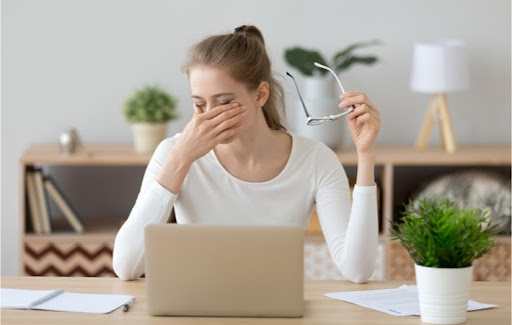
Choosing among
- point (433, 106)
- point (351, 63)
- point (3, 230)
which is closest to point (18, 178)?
point (3, 230)

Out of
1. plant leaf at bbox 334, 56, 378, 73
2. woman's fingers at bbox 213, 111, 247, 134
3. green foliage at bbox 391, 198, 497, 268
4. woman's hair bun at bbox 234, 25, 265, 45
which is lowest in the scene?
green foliage at bbox 391, 198, 497, 268

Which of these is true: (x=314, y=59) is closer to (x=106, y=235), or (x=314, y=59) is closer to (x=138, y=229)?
(x=106, y=235)

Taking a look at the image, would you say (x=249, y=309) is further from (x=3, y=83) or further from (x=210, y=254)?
(x=3, y=83)

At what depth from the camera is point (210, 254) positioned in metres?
1.81

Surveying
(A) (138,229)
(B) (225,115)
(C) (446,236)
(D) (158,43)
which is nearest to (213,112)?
(B) (225,115)

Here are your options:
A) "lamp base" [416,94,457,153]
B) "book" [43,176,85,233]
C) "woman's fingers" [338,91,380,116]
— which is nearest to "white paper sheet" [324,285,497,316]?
"woman's fingers" [338,91,380,116]

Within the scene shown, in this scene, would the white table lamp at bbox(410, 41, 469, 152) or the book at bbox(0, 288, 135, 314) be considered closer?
the book at bbox(0, 288, 135, 314)

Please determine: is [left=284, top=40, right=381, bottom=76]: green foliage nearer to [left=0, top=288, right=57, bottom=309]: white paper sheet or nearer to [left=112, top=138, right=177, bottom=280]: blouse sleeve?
[left=112, top=138, right=177, bottom=280]: blouse sleeve

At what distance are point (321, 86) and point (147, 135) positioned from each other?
2.38ft

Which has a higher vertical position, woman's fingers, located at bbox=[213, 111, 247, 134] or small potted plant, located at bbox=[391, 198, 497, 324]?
woman's fingers, located at bbox=[213, 111, 247, 134]

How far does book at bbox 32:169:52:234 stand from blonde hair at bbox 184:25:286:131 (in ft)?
4.96

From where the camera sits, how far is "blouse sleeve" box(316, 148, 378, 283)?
7.15ft

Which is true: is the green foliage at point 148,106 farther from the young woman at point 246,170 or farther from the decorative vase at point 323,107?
the young woman at point 246,170

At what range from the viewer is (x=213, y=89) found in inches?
91.4
